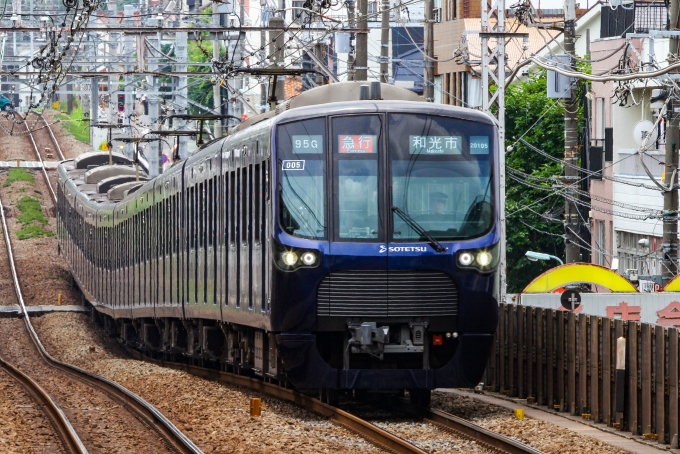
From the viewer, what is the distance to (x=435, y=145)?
13805mm

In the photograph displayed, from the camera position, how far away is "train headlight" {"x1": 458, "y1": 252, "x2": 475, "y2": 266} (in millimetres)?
13648

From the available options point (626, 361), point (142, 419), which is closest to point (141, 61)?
point (142, 419)

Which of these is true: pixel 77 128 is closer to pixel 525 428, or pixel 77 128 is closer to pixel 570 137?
pixel 570 137

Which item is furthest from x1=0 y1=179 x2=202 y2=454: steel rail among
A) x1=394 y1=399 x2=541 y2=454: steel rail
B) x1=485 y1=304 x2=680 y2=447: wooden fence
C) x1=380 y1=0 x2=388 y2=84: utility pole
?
x1=380 y1=0 x2=388 y2=84: utility pole

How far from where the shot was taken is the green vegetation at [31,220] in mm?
54281

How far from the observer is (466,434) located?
497 inches

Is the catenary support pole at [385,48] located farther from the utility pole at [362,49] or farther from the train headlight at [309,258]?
the train headlight at [309,258]

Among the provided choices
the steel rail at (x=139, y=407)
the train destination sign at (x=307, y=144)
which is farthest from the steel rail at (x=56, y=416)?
the train destination sign at (x=307, y=144)

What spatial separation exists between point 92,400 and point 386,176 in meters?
6.31

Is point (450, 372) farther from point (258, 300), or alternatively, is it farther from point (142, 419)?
point (142, 419)

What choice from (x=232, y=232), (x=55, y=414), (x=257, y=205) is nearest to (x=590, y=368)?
(x=257, y=205)

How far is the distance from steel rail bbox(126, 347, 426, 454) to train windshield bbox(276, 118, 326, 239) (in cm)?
169

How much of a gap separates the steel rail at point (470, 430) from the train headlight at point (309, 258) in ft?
5.97

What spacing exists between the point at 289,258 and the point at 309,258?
191 mm
